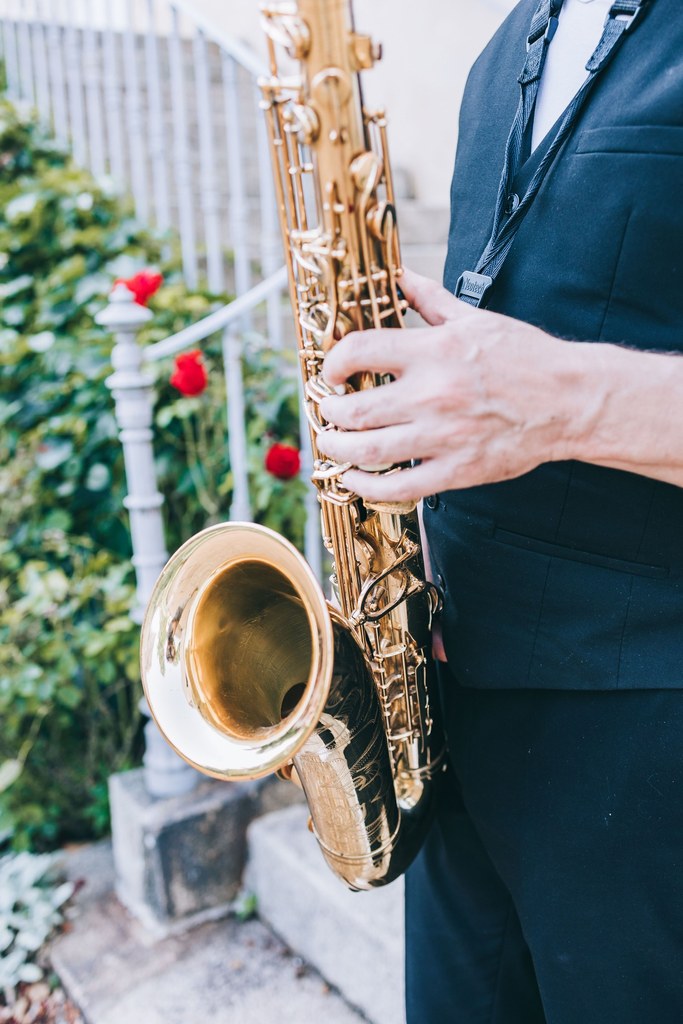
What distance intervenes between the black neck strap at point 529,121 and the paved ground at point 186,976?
1827mm

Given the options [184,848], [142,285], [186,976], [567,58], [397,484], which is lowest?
[186,976]

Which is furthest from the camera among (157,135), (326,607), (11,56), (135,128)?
(11,56)

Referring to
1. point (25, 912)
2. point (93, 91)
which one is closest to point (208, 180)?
point (93, 91)

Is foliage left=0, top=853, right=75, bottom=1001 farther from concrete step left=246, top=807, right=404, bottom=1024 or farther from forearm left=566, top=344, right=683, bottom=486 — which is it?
forearm left=566, top=344, right=683, bottom=486

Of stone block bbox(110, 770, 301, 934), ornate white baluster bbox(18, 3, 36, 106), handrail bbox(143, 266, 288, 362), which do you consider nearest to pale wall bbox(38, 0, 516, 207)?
ornate white baluster bbox(18, 3, 36, 106)

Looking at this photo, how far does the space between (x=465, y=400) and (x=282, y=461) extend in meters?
1.73

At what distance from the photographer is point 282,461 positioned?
251 cm

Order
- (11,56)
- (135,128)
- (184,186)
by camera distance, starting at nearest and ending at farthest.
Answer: (184,186)
(135,128)
(11,56)

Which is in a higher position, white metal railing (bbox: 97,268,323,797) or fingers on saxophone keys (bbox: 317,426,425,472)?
fingers on saxophone keys (bbox: 317,426,425,472)

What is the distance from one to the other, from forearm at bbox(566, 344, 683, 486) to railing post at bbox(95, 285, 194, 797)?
5.50 ft

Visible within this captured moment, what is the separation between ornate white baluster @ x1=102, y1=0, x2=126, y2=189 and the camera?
12.8ft

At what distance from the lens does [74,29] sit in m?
4.01

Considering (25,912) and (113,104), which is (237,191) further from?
(25,912)

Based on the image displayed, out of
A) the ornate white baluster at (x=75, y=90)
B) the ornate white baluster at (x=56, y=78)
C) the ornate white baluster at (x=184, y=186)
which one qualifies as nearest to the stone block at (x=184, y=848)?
the ornate white baluster at (x=184, y=186)
